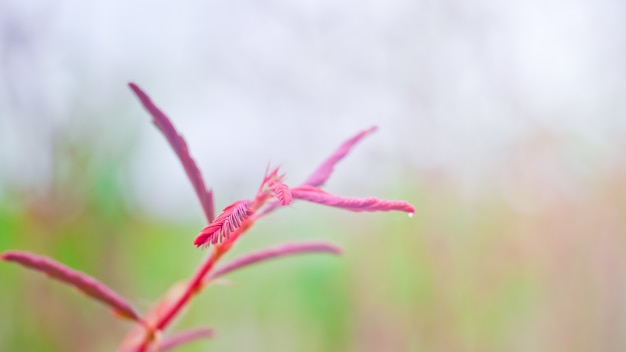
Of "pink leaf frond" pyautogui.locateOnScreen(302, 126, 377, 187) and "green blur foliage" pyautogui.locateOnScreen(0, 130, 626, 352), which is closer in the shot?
"pink leaf frond" pyautogui.locateOnScreen(302, 126, 377, 187)

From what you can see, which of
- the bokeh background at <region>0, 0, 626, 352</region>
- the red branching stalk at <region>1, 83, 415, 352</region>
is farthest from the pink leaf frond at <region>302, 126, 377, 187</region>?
the bokeh background at <region>0, 0, 626, 352</region>

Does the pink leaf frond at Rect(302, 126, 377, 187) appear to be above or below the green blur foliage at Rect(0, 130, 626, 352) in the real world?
below

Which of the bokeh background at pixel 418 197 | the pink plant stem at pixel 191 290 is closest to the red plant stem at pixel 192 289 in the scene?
the pink plant stem at pixel 191 290

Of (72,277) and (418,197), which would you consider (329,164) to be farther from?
(418,197)

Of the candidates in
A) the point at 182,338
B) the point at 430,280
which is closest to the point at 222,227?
the point at 182,338

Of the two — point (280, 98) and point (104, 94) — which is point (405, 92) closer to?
point (280, 98)

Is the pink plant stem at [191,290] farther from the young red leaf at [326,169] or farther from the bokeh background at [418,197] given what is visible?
the bokeh background at [418,197]

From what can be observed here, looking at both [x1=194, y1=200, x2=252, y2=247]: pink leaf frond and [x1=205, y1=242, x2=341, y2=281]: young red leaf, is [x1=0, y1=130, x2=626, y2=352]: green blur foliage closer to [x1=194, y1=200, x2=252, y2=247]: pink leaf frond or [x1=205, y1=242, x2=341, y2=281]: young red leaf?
[x1=205, y1=242, x2=341, y2=281]: young red leaf
